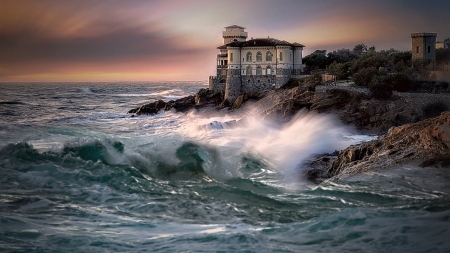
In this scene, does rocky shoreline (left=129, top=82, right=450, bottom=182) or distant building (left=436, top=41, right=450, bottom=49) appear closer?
rocky shoreline (left=129, top=82, right=450, bottom=182)

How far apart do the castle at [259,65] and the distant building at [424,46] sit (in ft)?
29.3

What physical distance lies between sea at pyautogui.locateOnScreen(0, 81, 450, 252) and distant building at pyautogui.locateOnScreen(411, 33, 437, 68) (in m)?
21.3

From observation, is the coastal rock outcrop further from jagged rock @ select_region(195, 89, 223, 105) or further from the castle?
jagged rock @ select_region(195, 89, 223, 105)

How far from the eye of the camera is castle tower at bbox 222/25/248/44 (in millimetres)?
46219

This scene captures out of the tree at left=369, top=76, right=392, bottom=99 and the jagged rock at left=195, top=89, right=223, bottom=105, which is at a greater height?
the tree at left=369, top=76, right=392, bottom=99

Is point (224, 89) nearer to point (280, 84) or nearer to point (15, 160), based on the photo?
point (280, 84)

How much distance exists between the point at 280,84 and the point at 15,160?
26.4m

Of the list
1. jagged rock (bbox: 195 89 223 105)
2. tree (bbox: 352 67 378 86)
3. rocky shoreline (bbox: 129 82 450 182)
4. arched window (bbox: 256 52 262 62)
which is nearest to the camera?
rocky shoreline (bbox: 129 82 450 182)

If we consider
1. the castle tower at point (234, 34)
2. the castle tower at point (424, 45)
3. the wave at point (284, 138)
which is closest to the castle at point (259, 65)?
the castle tower at point (234, 34)

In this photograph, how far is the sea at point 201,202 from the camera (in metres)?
7.95

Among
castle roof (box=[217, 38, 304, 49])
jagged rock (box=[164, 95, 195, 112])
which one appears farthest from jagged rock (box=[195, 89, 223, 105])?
castle roof (box=[217, 38, 304, 49])

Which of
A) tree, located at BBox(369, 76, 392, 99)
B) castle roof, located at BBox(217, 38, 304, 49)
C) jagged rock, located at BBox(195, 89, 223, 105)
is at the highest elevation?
castle roof, located at BBox(217, 38, 304, 49)

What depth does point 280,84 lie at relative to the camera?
126 feet

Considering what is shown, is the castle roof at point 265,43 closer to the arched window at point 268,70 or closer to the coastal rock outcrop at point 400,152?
the arched window at point 268,70
